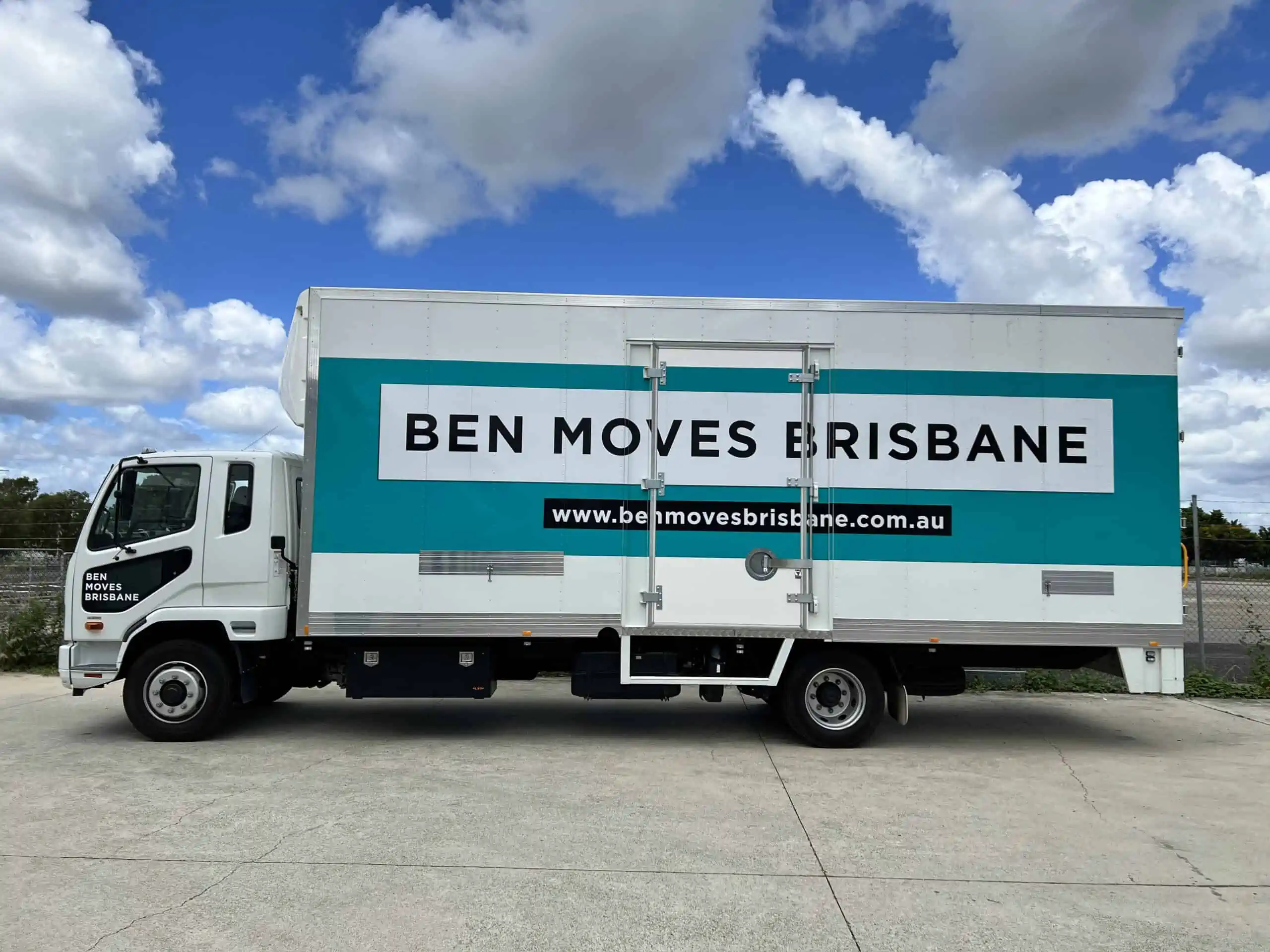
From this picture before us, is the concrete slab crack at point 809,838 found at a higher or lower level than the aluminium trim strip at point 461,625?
lower

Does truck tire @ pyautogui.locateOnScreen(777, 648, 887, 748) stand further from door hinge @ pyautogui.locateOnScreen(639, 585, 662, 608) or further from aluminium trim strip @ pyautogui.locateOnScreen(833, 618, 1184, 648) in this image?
door hinge @ pyautogui.locateOnScreen(639, 585, 662, 608)

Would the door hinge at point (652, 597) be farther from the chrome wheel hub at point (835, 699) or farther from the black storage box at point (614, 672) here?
the chrome wheel hub at point (835, 699)

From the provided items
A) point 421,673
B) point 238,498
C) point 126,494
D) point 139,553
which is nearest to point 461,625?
point 421,673

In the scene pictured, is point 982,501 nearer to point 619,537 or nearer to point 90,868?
point 619,537

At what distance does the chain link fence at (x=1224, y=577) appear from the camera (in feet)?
32.9

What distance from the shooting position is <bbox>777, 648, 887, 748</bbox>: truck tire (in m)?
7.00

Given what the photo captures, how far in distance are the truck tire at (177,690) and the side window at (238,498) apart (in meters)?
1.00

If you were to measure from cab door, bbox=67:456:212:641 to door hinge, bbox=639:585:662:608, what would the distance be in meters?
3.56

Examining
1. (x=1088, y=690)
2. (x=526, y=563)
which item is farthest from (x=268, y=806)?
(x=1088, y=690)

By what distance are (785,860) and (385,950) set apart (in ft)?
6.99

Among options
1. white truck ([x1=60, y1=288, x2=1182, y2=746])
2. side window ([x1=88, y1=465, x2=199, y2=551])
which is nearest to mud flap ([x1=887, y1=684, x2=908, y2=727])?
white truck ([x1=60, y1=288, x2=1182, y2=746])

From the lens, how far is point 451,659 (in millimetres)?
7137

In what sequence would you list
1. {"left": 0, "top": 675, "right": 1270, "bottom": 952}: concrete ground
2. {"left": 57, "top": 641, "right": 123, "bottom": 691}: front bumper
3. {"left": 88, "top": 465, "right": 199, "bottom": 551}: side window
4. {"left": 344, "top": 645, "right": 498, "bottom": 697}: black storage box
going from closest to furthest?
{"left": 0, "top": 675, "right": 1270, "bottom": 952}: concrete ground, {"left": 57, "top": 641, "right": 123, "bottom": 691}: front bumper, {"left": 88, "top": 465, "right": 199, "bottom": 551}: side window, {"left": 344, "top": 645, "right": 498, "bottom": 697}: black storage box

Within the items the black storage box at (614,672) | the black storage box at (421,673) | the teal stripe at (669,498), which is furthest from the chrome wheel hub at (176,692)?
the black storage box at (614,672)
